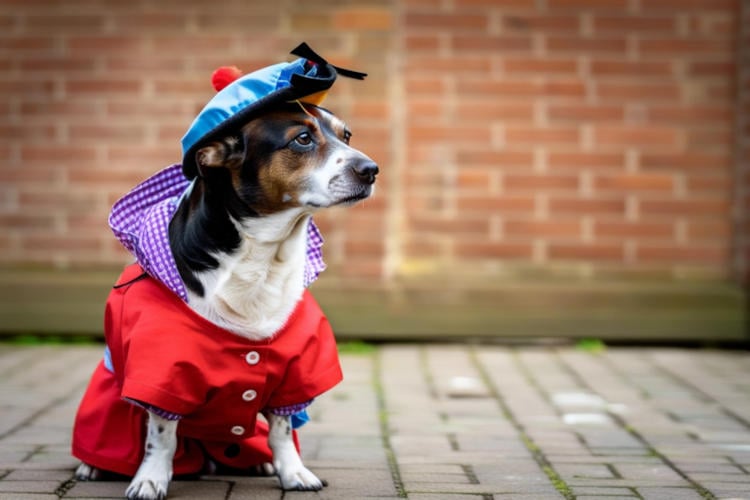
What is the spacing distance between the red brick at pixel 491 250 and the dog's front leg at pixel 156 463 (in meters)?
3.79

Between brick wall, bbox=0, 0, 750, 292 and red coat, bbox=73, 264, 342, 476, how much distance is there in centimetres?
329

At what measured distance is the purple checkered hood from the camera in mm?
3217

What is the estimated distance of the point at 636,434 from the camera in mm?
4359

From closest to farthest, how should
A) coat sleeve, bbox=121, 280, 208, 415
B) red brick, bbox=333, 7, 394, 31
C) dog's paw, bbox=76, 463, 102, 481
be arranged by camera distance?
coat sleeve, bbox=121, 280, 208, 415
dog's paw, bbox=76, 463, 102, 481
red brick, bbox=333, 7, 394, 31

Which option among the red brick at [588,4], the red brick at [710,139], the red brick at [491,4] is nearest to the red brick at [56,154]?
the red brick at [491,4]

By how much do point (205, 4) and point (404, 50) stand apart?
49.8 inches

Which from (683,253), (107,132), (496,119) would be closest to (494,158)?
(496,119)

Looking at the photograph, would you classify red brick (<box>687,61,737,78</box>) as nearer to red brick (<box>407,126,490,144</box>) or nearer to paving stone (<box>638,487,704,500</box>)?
red brick (<box>407,126,490,144</box>)

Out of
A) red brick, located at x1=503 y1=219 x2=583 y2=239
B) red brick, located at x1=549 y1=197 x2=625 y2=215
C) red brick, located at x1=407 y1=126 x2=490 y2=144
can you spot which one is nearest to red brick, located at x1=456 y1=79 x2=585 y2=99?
red brick, located at x1=407 y1=126 x2=490 y2=144

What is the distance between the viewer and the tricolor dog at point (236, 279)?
3.10 meters

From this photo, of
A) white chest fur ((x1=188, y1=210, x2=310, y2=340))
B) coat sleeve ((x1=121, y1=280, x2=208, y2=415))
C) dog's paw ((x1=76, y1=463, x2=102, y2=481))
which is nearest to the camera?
coat sleeve ((x1=121, y1=280, x2=208, y2=415))

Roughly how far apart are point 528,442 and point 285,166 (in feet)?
5.54

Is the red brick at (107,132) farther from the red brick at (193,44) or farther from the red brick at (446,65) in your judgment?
the red brick at (446,65)

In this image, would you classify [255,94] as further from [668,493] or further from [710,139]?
[710,139]
